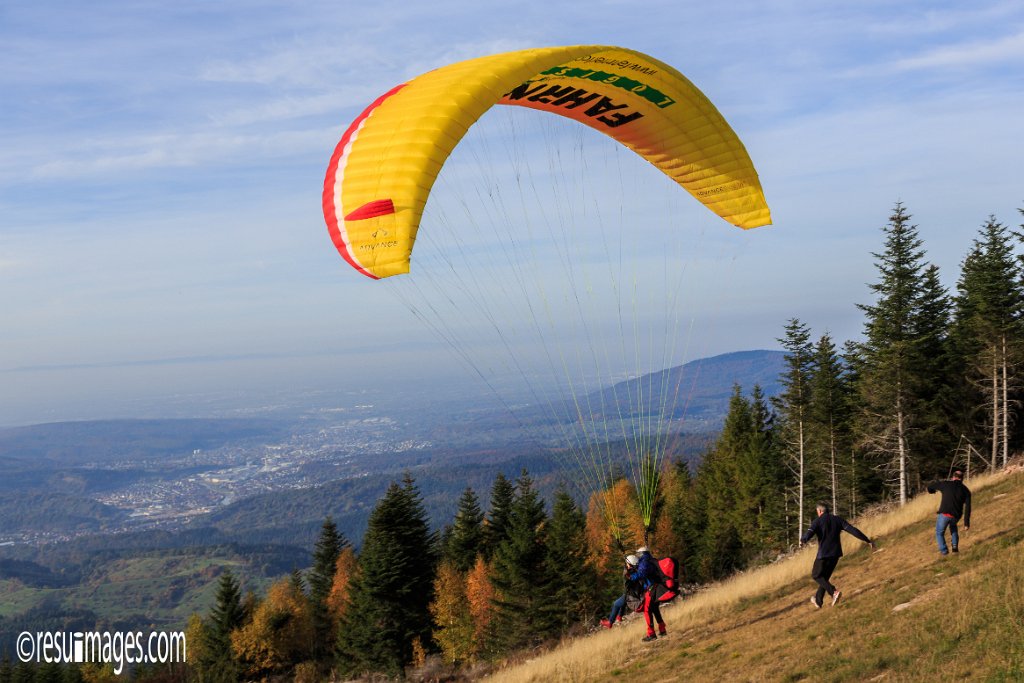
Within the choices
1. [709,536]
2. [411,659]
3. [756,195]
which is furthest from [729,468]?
[756,195]

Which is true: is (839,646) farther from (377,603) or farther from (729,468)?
(729,468)

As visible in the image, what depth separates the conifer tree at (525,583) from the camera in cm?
3703

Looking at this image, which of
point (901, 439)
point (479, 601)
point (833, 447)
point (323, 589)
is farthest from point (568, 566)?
point (323, 589)

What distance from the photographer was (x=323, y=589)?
5981cm

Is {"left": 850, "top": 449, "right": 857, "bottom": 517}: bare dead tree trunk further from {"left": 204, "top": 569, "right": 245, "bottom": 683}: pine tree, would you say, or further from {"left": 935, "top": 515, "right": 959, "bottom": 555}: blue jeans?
{"left": 204, "top": 569, "right": 245, "bottom": 683}: pine tree

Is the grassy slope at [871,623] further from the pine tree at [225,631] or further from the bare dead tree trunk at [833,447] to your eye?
the pine tree at [225,631]

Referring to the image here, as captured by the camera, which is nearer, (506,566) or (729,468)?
(506,566)

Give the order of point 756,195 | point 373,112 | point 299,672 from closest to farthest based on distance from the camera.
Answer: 1. point 373,112
2. point 756,195
3. point 299,672

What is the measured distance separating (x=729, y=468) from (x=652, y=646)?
3897 cm

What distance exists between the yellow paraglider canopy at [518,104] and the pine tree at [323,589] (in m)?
48.9

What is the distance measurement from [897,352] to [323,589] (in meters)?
46.1

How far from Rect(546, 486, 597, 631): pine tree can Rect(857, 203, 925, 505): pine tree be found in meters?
14.9

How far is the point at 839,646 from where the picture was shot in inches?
380

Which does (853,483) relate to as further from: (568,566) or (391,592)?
(391,592)
